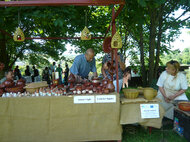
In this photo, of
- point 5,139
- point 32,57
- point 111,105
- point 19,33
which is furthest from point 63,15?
point 32,57

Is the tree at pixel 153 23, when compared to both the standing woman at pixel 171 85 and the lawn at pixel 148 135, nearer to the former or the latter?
the standing woman at pixel 171 85

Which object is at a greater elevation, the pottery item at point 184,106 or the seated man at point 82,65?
the seated man at point 82,65

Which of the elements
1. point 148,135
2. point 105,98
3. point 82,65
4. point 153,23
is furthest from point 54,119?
point 153,23

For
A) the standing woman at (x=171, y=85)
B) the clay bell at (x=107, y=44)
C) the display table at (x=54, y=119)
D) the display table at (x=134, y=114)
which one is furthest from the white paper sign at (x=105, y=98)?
the standing woman at (x=171, y=85)

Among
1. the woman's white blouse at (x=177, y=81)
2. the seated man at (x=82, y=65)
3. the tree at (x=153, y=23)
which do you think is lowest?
the woman's white blouse at (x=177, y=81)

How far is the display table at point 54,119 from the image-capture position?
210 centimetres

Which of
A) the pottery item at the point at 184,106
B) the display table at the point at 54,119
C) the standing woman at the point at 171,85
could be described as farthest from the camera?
the standing woman at the point at 171,85

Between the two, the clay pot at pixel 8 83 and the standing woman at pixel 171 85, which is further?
the standing woman at pixel 171 85

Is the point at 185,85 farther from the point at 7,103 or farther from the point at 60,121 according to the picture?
the point at 7,103

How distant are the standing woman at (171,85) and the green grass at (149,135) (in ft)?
1.55

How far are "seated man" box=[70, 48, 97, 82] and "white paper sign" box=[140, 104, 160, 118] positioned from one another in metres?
1.21

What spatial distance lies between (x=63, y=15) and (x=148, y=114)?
6.96 feet

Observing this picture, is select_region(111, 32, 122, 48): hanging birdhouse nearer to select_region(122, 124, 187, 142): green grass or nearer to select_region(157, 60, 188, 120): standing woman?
select_region(157, 60, 188, 120): standing woman

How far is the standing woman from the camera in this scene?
2.82m
